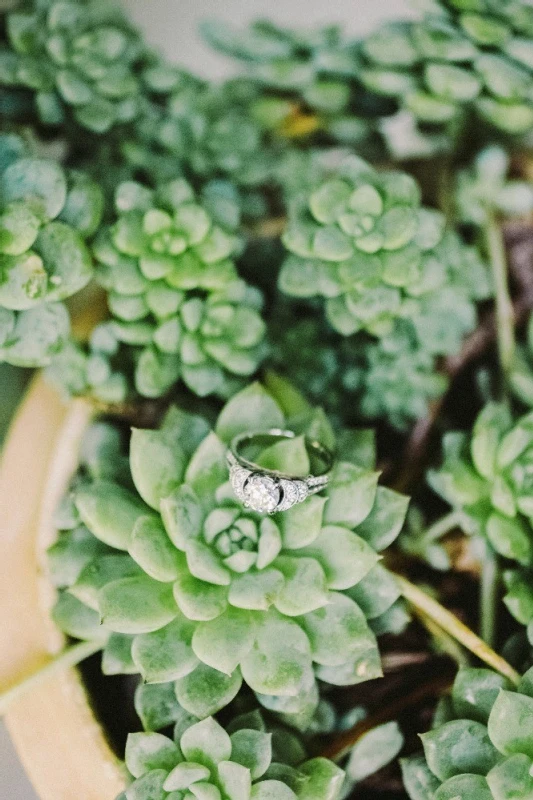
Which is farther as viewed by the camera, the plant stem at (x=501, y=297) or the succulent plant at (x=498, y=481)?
the plant stem at (x=501, y=297)

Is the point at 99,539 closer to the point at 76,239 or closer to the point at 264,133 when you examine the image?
the point at 76,239

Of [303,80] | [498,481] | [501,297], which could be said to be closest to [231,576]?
[498,481]

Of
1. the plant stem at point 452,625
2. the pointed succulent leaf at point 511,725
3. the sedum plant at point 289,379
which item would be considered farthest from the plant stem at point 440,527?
the pointed succulent leaf at point 511,725

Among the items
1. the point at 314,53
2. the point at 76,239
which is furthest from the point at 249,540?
the point at 314,53

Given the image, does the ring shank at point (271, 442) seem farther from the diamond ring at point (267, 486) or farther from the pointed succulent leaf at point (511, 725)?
the pointed succulent leaf at point (511, 725)

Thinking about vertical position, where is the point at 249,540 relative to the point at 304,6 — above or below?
below

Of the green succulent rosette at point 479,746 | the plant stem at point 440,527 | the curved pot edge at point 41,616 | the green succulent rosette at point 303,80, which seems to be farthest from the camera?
the green succulent rosette at point 303,80

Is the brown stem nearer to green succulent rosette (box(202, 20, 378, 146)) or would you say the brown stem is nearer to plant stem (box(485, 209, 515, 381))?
plant stem (box(485, 209, 515, 381))
